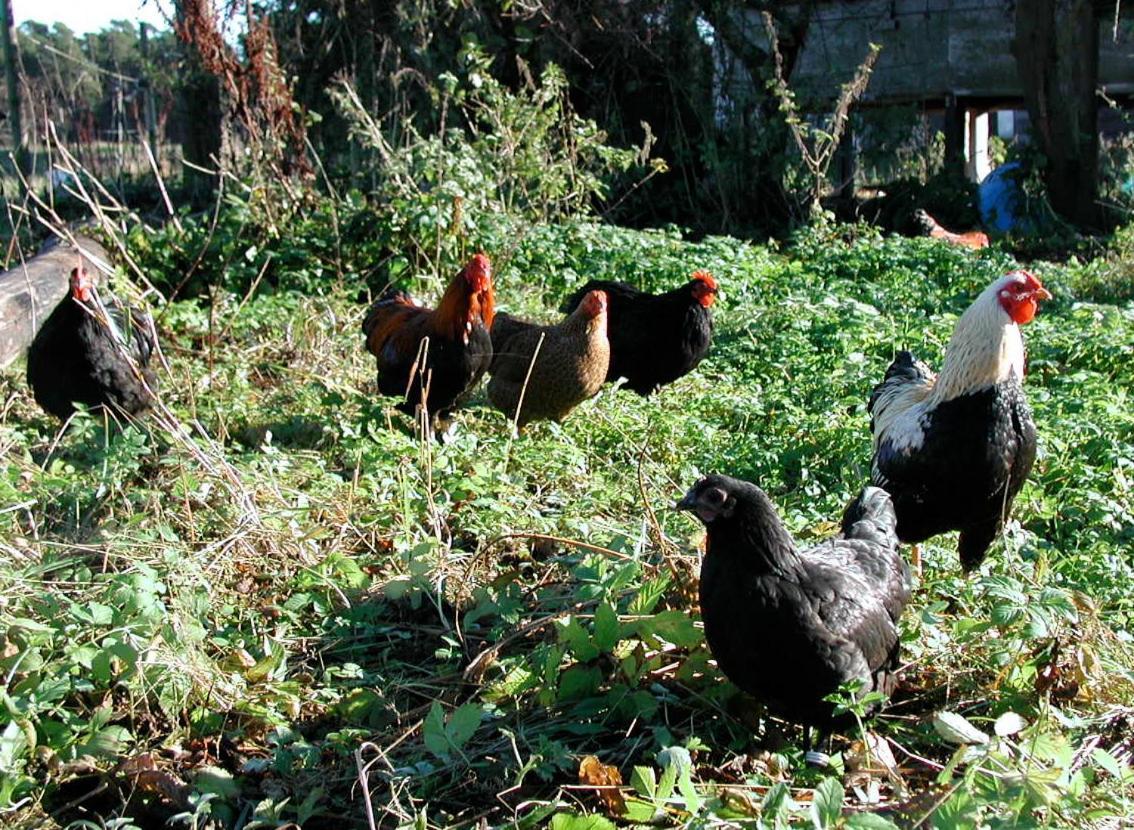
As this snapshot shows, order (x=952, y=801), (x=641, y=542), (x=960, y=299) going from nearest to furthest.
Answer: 1. (x=952, y=801)
2. (x=641, y=542)
3. (x=960, y=299)

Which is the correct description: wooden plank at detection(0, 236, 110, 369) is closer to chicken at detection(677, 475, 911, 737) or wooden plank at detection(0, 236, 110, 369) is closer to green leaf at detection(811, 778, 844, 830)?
chicken at detection(677, 475, 911, 737)

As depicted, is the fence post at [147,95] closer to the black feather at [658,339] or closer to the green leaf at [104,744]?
the black feather at [658,339]

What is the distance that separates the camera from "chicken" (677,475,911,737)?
285 cm

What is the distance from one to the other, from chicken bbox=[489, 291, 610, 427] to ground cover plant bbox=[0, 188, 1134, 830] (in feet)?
0.69

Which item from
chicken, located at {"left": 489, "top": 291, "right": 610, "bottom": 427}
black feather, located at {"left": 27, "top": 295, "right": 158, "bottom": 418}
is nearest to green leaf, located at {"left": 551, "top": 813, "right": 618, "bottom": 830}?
chicken, located at {"left": 489, "top": 291, "right": 610, "bottom": 427}

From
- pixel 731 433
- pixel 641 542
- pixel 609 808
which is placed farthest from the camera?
pixel 731 433

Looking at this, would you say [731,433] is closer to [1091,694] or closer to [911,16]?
[1091,694]

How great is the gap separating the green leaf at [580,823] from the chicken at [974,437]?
6.54 ft

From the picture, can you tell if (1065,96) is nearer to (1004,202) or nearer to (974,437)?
(1004,202)

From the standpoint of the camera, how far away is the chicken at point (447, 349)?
5.66 meters

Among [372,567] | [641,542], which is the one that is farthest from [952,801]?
[372,567]

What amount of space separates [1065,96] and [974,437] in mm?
11336

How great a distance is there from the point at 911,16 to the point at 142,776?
52.0 feet

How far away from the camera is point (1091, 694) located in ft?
10.3
